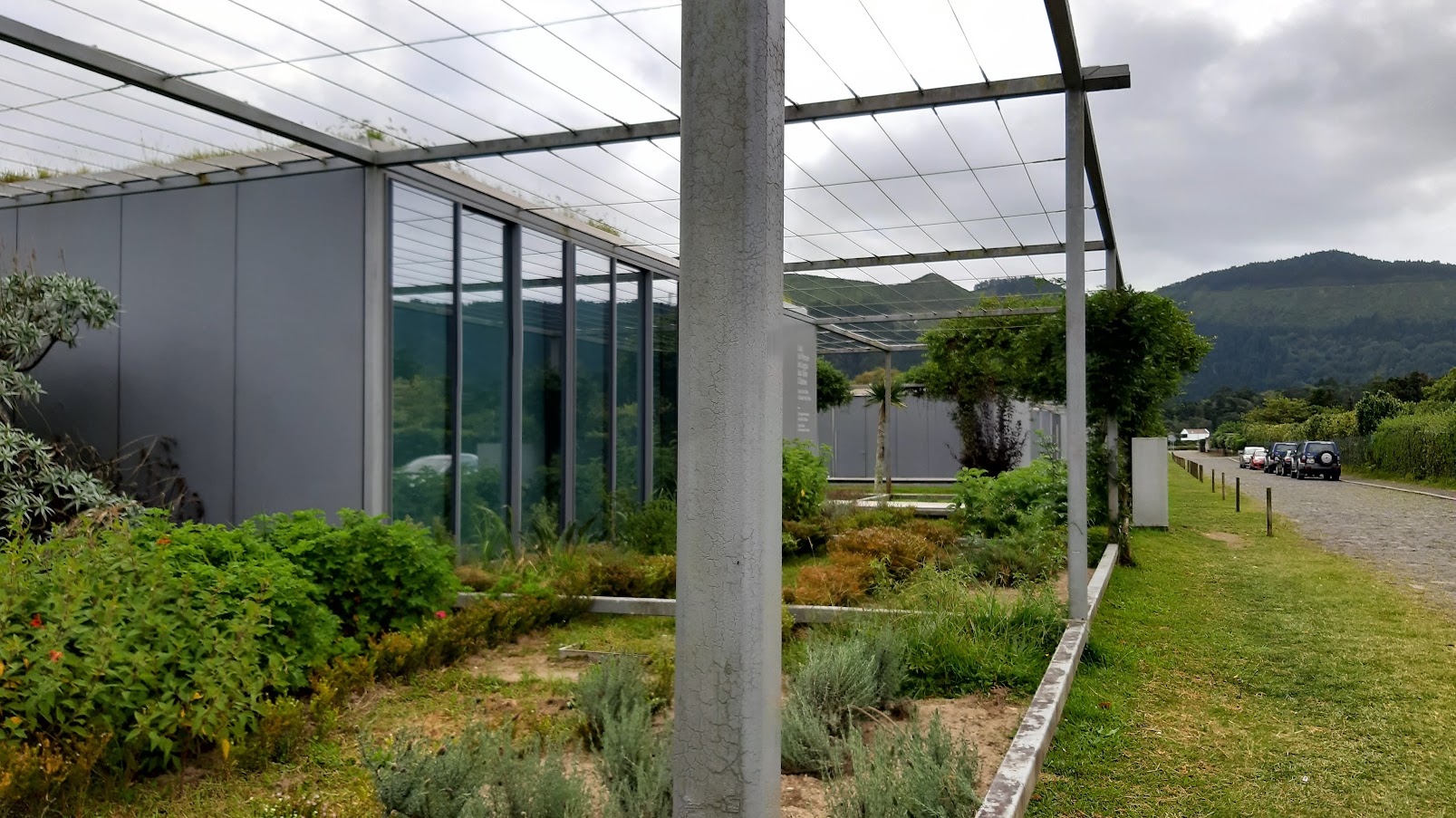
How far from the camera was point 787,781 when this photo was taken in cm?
444

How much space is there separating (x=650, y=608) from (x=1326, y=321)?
175355mm

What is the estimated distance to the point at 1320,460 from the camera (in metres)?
39.3

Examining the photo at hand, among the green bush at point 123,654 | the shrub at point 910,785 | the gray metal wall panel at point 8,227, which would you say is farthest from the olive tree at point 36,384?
the shrub at point 910,785

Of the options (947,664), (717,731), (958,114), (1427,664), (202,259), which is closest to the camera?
(717,731)

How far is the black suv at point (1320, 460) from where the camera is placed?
39062mm

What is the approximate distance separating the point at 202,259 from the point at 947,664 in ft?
24.6

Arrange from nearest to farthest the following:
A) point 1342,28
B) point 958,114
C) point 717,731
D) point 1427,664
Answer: point 717,731, point 1427,664, point 958,114, point 1342,28

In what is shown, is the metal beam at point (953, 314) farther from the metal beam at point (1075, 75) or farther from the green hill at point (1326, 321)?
the green hill at point (1326, 321)

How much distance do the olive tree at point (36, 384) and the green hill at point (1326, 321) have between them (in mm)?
142324

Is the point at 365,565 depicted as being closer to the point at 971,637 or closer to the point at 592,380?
the point at 971,637

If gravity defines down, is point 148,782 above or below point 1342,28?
below

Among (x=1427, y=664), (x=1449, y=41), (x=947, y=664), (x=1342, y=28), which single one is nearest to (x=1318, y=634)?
(x=1427, y=664)

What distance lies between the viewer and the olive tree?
25.2 feet

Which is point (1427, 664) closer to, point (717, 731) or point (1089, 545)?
point (1089, 545)
